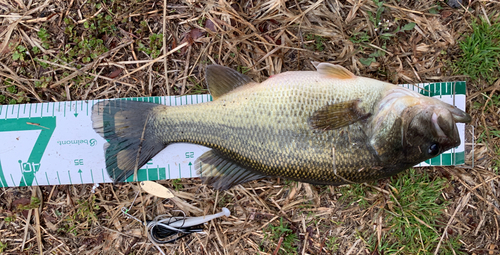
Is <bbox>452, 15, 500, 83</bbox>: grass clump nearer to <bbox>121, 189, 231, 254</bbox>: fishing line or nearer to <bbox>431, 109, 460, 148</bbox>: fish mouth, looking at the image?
<bbox>431, 109, 460, 148</bbox>: fish mouth

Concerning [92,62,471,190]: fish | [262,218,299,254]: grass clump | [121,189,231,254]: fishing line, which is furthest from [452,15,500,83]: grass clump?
[121,189,231,254]: fishing line

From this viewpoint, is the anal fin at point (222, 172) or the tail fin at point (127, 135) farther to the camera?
the tail fin at point (127, 135)

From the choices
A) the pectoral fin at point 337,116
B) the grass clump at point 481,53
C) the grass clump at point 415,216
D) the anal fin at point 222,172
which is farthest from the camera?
the grass clump at point 415,216

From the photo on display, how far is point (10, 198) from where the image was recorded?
10.1 ft

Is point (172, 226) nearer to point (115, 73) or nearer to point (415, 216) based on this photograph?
point (115, 73)

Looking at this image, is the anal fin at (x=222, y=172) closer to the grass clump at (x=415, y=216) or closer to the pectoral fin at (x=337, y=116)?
the pectoral fin at (x=337, y=116)

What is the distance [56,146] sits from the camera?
9.78 feet

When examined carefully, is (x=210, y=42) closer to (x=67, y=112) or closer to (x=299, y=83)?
(x=299, y=83)

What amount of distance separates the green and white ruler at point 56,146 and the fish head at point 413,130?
92 centimetres

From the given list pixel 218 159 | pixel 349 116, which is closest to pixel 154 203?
pixel 218 159

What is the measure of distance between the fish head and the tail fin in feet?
6.34

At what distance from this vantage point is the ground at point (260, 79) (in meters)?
2.93

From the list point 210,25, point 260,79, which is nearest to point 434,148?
point 260,79

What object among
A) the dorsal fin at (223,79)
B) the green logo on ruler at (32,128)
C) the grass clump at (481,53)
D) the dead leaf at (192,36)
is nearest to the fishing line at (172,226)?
the green logo on ruler at (32,128)
